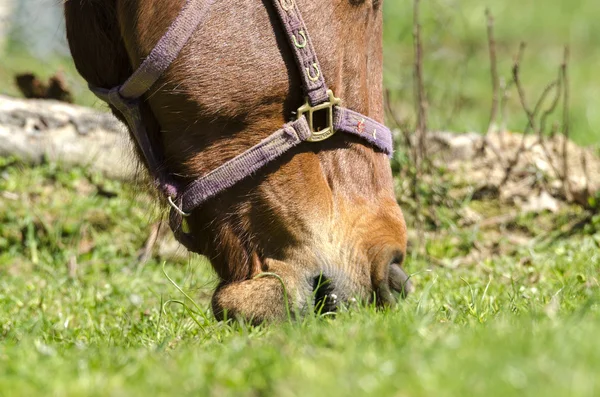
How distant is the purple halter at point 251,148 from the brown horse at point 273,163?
27 mm

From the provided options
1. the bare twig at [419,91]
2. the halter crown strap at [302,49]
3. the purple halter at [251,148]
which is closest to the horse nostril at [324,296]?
the purple halter at [251,148]

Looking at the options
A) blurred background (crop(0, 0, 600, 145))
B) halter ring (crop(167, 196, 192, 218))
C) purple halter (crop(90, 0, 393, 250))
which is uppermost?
purple halter (crop(90, 0, 393, 250))

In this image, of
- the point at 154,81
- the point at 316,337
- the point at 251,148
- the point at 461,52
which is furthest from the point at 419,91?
the point at 461,52

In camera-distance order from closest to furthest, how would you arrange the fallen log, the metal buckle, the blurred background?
the metal buckle < the fallen log < the blurred background

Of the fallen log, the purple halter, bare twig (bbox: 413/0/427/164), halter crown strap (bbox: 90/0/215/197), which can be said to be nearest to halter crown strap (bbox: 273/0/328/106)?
the purple halter

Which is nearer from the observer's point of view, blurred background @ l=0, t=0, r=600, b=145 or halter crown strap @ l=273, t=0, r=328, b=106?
halter crown strap @ l=273, t=0, r=328, b=106

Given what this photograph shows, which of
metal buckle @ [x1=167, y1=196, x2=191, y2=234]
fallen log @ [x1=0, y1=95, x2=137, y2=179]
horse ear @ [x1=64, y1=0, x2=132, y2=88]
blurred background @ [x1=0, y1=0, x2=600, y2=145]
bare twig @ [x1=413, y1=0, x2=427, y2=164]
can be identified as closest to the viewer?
metal buckle @ [x1=167, y1=196, x2=191, y2=234]

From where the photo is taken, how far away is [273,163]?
2676 mm

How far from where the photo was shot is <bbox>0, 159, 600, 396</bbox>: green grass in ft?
5.51

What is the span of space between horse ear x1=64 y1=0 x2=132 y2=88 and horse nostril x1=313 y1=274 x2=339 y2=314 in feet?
3.15

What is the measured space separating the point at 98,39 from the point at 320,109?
802 mm

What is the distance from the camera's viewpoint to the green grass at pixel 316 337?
66.1 inches

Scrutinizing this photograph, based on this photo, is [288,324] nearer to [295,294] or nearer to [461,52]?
[295,294]

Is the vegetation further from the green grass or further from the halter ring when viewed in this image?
the halter ring
